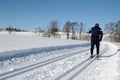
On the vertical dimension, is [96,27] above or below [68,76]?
above

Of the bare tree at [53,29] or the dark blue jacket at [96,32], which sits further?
the bare tree at [53,29]

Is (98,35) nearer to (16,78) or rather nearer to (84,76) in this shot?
(84,76)

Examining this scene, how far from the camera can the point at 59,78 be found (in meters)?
7.26

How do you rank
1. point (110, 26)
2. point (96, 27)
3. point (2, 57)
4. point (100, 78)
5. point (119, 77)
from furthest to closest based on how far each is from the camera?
1. point (110, 26)
2. point (96, 27)
3. point (2, 57)
4. point (100, 78)
5. point (119, 77)

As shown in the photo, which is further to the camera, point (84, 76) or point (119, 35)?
point (119, 35)

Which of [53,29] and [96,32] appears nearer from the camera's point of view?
[96,32]

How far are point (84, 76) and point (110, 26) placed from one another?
94.5 metres

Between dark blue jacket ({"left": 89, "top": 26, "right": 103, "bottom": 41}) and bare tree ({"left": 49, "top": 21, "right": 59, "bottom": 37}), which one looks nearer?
dark blue jacket ({"left": 89, "top": 26, "right": 103, "bottom": 41})

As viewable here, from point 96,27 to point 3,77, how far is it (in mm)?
7750

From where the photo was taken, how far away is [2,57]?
1178 cm

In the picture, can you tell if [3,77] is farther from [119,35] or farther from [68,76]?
[119,35]

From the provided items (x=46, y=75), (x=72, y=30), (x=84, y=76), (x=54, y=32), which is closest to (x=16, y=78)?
(x=46, y=75)

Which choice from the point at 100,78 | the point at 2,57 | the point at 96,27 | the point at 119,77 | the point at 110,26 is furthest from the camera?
the point at 110,26

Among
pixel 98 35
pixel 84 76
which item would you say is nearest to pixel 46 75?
pixel 84 76
